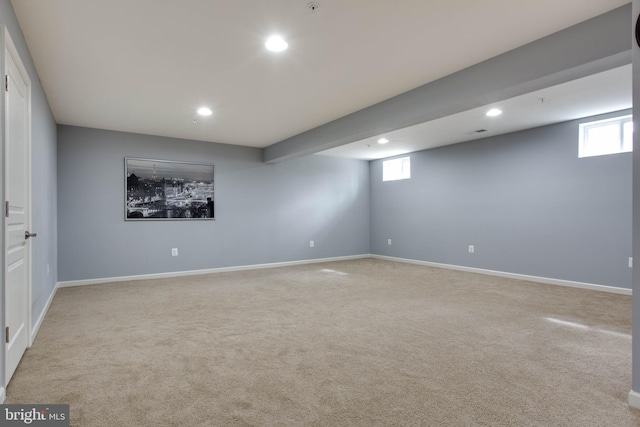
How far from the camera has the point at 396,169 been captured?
7766mm

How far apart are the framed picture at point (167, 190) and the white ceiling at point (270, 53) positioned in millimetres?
1062

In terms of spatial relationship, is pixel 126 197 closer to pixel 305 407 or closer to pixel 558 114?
pixel 305 407

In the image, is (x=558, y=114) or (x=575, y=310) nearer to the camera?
(x=575, y=310)

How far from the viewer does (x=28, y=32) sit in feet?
8.07

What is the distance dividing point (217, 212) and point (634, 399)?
18.7 ft

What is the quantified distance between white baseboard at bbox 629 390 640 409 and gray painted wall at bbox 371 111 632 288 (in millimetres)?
3378

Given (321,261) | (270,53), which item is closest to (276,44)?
(270,53)

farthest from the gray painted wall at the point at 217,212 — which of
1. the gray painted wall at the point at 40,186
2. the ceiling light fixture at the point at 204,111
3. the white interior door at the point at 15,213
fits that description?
the white interior door at the point at 15,213

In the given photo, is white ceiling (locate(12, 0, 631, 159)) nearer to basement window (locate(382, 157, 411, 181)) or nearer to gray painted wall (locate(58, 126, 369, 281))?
gray painted wall (locate(58, 126, 369, 281))

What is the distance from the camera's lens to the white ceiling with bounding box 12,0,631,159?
2193 millimetres

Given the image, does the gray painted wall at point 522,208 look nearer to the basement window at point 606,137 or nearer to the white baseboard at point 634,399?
the basement window at point 606,137

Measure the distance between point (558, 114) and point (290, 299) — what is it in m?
4.36

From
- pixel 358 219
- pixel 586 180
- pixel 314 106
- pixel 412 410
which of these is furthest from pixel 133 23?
pixel 358 219

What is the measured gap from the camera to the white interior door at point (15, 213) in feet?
6.66
